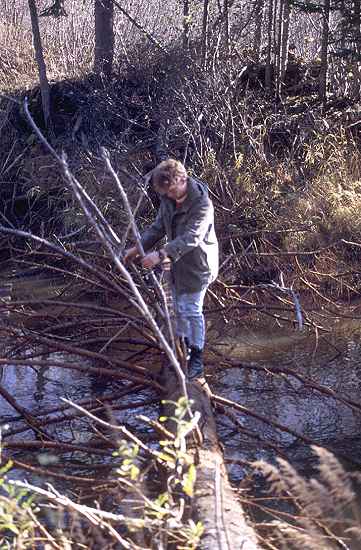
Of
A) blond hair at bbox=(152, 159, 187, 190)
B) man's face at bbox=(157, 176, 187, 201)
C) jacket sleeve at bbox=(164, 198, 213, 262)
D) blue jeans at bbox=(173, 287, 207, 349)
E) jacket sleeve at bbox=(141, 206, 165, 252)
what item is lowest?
blue jeans at bbox=(173, 287, 207, 349)

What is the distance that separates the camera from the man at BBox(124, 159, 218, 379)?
19.2 ft

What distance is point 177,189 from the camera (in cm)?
588

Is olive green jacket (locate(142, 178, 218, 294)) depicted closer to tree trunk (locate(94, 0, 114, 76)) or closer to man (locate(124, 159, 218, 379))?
man (locate(124, 159, 218, 379))

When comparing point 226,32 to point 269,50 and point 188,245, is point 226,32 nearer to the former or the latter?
point 269,50

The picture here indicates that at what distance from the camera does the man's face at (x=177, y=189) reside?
584 centimetres

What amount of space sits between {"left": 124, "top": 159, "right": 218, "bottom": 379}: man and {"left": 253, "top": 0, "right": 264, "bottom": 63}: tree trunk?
1009 cm

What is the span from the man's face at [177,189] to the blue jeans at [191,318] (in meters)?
0.74

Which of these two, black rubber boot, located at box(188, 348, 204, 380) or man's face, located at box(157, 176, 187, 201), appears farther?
black rubber boot, located at box(188, 348, 204, 380)

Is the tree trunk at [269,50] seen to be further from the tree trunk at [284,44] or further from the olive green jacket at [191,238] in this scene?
the olive green jacket at [191,238]

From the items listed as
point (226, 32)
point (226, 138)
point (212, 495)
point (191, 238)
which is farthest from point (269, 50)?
point (212, 495)

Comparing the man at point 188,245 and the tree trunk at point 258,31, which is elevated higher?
the tree trunk at point 258,31

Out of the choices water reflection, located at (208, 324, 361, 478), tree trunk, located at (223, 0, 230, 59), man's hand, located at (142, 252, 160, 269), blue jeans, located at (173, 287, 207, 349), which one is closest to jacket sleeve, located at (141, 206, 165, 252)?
blue jeans, located at (173, 287, 207, 349)

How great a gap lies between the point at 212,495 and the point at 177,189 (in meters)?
2.35

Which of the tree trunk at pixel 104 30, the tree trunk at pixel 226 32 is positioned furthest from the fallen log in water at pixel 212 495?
the tree trunk at pixel 104 30
